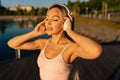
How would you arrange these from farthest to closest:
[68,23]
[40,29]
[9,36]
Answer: [9,36], [40,29], [68,23]

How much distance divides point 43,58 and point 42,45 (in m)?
0.37

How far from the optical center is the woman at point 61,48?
293 cm

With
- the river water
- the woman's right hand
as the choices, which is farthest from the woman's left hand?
the river water

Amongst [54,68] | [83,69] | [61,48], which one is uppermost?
[61,48]

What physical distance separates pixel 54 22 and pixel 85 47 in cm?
42

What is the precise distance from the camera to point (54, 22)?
3078mm

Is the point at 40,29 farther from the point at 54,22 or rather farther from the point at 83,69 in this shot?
the point at 83,69

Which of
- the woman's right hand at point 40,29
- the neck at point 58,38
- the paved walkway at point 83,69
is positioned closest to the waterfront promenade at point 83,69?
the paved walkway at point 83,69

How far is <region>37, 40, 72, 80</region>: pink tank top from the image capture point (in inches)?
117

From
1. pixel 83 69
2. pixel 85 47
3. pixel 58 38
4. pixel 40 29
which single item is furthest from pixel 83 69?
pixel 85 47

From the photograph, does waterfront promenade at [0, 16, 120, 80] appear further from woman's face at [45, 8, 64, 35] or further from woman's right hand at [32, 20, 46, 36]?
woman's face at [45, 8, 64, 35]

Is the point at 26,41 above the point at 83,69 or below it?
above

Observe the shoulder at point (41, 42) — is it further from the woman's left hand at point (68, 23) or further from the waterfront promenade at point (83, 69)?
the waterfront promenade at point (83, 69)

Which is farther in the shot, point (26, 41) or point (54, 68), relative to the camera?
point (26, 41)
